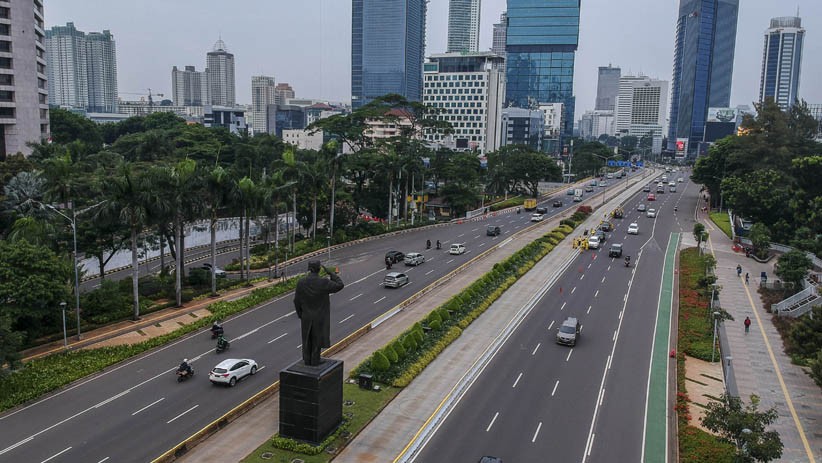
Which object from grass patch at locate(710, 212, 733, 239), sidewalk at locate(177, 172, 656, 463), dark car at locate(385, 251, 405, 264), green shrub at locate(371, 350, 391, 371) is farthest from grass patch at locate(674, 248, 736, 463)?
dark car at locate(385, 251, 405, 264)

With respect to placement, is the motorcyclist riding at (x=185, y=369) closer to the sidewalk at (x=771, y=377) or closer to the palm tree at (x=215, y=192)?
the palm tree at (x=215, y=192)

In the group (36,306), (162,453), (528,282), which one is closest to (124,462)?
(162,453)

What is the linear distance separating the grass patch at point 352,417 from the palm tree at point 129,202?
2041 centimetres

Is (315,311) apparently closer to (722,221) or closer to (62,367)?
(62,367)

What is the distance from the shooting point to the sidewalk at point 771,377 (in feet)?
98.9

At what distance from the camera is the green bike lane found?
91.3ft

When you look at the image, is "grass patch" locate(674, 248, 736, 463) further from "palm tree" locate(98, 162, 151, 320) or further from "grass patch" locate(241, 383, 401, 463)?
"palm tree" locate(98, 162, 151, 320)

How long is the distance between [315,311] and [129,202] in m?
24.4

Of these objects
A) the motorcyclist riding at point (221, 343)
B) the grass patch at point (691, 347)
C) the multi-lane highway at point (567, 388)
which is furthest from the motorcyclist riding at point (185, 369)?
the grass patch at point (691, 347)

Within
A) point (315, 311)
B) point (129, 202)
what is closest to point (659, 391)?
point (315, 311)

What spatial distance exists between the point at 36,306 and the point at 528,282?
133 feet

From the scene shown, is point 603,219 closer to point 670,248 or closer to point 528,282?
point 670,248

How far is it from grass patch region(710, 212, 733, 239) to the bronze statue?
7357 cm

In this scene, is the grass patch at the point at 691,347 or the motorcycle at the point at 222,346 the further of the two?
the motorcycle at the point at 222,346
